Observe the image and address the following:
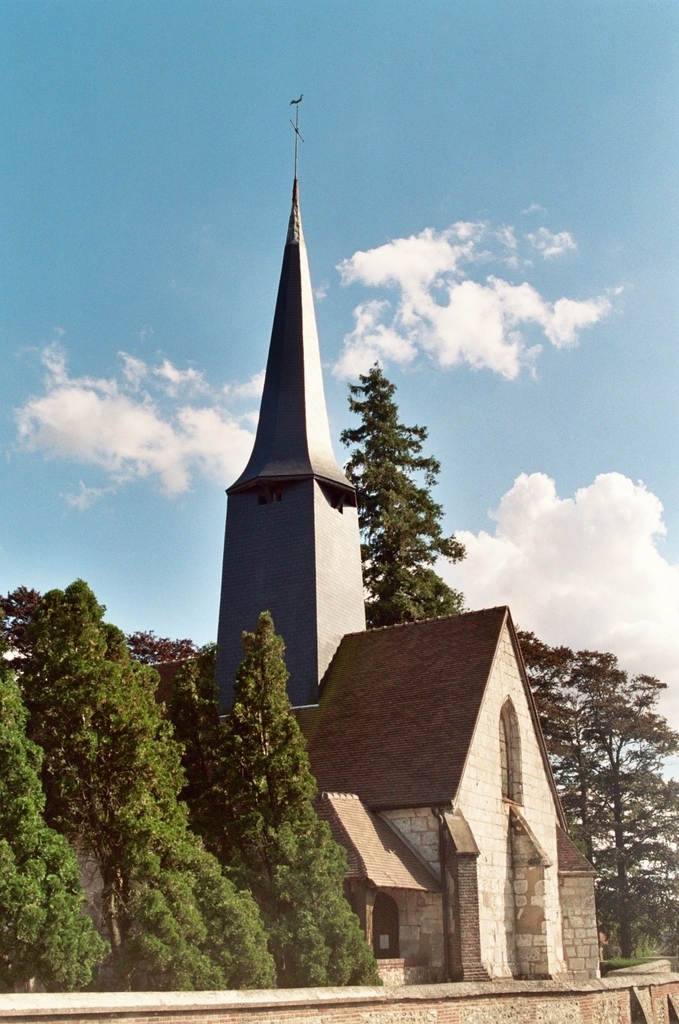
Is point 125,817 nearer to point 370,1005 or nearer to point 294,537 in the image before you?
point 370,1005

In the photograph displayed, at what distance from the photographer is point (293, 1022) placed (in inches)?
439

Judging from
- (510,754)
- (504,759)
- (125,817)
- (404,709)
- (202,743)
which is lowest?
(125,817)

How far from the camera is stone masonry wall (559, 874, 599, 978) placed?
2212 cm

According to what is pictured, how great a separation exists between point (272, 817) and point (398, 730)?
5655mm

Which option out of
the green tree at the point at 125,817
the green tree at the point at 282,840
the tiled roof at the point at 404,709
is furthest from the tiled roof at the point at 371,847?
the green tree at the point at 125,817

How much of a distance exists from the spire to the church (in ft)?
0.18

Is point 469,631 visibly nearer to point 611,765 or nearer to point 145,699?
point 145,699

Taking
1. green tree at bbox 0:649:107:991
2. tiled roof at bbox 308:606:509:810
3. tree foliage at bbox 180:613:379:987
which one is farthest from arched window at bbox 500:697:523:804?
green tree at bbox 0:649:107:991

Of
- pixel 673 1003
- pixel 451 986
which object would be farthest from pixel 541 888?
pixel 451 986

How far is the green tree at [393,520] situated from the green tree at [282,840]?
648 inches

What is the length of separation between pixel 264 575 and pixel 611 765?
2059 centimetres

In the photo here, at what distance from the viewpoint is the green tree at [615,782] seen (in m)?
37.9

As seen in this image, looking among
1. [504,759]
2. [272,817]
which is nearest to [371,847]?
[272,817]

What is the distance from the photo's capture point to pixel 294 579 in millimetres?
24797
